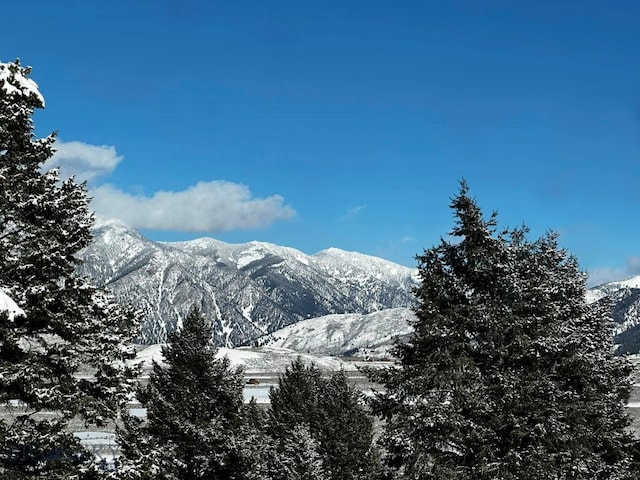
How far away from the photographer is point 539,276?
17.3 metres

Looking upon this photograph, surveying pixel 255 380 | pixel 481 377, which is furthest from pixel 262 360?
pixel 481 377

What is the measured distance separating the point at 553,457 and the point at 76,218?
1282cm

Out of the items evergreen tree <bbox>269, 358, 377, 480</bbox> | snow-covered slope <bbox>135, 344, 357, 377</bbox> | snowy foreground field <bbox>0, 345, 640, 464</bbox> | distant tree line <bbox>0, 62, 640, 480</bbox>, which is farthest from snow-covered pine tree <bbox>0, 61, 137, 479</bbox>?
snow-covered slope <bbox>135, 344, 357, 377</bbox>

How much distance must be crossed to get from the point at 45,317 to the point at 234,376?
30.2 ft

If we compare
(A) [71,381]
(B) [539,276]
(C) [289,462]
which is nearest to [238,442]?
(C) [289,462]

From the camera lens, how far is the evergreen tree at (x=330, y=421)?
2695 centimetres

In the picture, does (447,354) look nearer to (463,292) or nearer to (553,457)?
(463,292)

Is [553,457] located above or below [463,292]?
below

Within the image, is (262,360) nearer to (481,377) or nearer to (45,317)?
(481,377)

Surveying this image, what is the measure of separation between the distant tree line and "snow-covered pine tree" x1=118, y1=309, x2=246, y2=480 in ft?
0.17

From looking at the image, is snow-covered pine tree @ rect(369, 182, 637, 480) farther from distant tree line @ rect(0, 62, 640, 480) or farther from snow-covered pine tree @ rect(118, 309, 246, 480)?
snow-covered pine tree @ rect(118, 309, 246, 480)

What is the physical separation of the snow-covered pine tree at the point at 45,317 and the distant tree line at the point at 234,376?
3cm

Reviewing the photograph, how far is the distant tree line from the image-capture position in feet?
42.1

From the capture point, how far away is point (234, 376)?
68.5 feet
